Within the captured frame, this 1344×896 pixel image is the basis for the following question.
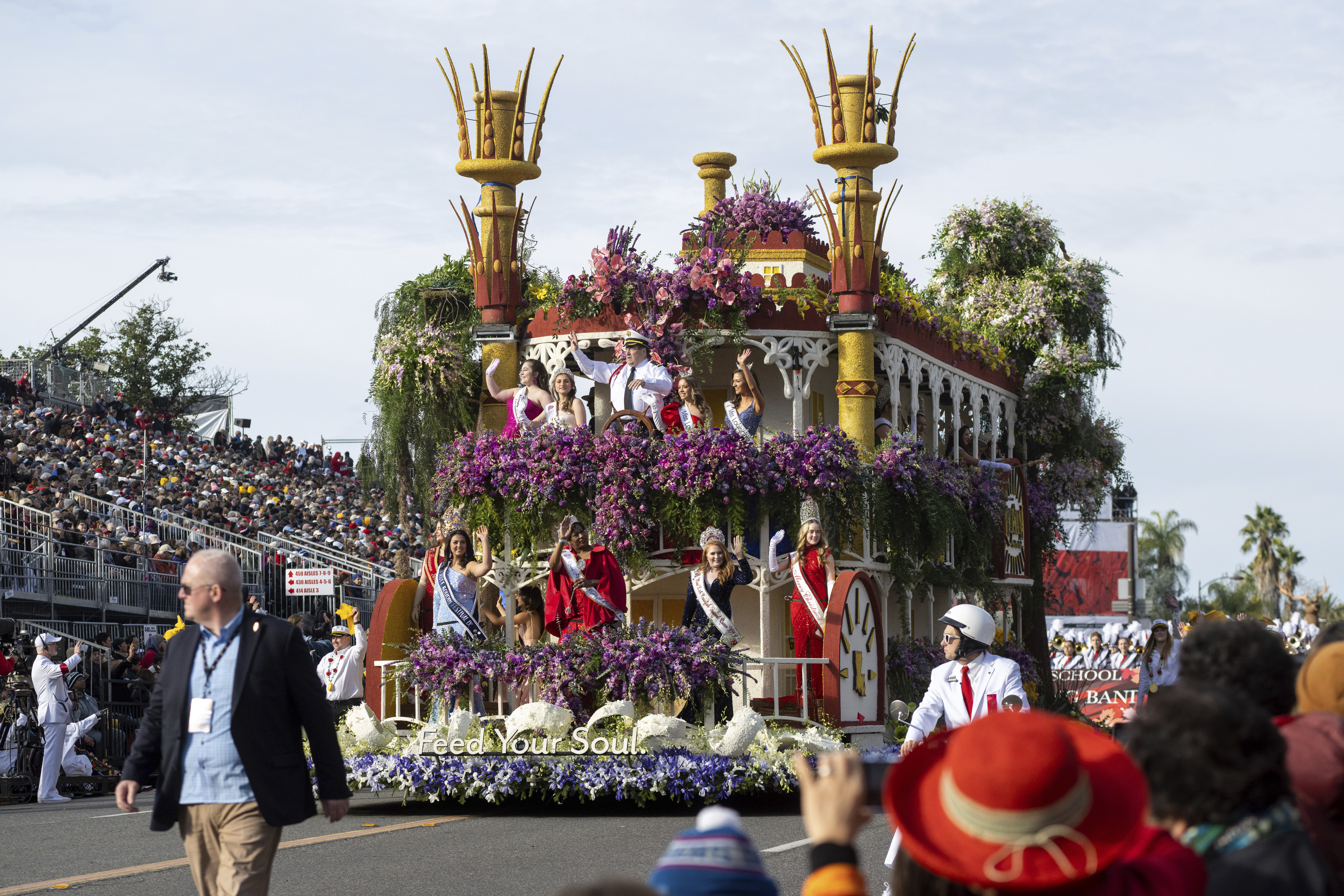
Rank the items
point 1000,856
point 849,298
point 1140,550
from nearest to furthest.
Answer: point 1000,856 < point 849,298 < point 1140,550

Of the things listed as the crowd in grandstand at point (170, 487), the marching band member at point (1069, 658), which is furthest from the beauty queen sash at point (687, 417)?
the marching band member at point (1069, 658)

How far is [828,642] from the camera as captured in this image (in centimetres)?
1528

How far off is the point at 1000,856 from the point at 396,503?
775 inches

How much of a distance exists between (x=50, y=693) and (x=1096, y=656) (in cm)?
2751

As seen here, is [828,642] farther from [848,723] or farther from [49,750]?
[49,750]

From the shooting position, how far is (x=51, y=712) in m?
16.8

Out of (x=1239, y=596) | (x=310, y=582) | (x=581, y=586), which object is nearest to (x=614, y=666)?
(x=581, y=586)

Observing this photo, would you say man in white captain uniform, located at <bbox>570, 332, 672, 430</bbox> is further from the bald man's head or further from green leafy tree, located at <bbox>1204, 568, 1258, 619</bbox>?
green leafy tree, located at <bbox>1204, 568, 1258, 619</bbox>

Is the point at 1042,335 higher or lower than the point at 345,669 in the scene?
higher

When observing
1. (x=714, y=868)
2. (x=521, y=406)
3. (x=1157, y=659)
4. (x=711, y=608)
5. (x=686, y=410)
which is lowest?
(x=1157, y=659)

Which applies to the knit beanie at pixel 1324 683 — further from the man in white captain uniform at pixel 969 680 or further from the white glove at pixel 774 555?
the white glove at pixel 774 555

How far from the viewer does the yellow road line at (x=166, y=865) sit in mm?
9727

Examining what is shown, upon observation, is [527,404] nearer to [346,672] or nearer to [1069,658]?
[346,672]

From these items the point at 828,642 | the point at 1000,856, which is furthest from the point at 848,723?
the point at 1000,856
